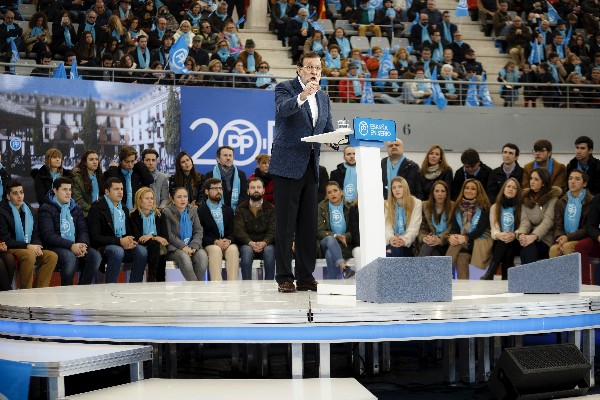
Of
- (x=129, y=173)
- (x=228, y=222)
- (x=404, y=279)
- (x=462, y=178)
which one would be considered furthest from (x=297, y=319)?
(x=462, y=178)

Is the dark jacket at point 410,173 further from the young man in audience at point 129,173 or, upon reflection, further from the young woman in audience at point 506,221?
the young man in audience at point 129,173

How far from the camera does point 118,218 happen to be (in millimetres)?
8281

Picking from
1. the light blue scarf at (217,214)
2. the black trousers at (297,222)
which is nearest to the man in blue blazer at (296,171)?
the black trousers at (297,222)

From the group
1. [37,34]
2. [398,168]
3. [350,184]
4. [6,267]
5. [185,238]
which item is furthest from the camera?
[37,34]

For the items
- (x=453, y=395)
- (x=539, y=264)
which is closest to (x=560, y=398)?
(x=453, y=395)

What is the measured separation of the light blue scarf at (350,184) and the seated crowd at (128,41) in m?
2.64

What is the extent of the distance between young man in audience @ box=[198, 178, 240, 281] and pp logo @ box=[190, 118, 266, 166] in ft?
6.65

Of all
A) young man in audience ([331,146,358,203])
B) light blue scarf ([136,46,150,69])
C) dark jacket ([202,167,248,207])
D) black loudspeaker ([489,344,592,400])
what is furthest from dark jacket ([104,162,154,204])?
black loudspeaker ([489,344,592,400])

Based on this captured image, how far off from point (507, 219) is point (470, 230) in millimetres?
355

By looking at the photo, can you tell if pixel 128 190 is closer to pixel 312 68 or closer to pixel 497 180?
pixel 497 180

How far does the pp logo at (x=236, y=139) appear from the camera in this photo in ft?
35.8

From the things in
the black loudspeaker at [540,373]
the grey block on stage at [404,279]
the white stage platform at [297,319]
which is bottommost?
the black loudspeaker at [540,373]

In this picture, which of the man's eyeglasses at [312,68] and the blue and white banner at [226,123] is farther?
the blue and white banner at [226,123]

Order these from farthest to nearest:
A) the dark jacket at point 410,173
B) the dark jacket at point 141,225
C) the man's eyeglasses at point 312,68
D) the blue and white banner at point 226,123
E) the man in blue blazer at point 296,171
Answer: the blue and white banner at point 226,123 → the dark jacket at point 410,173 → the dark jacket at point 141,225 → the man in blue blazer at point 296,171 → the man's eyeglasses at point 312,68
